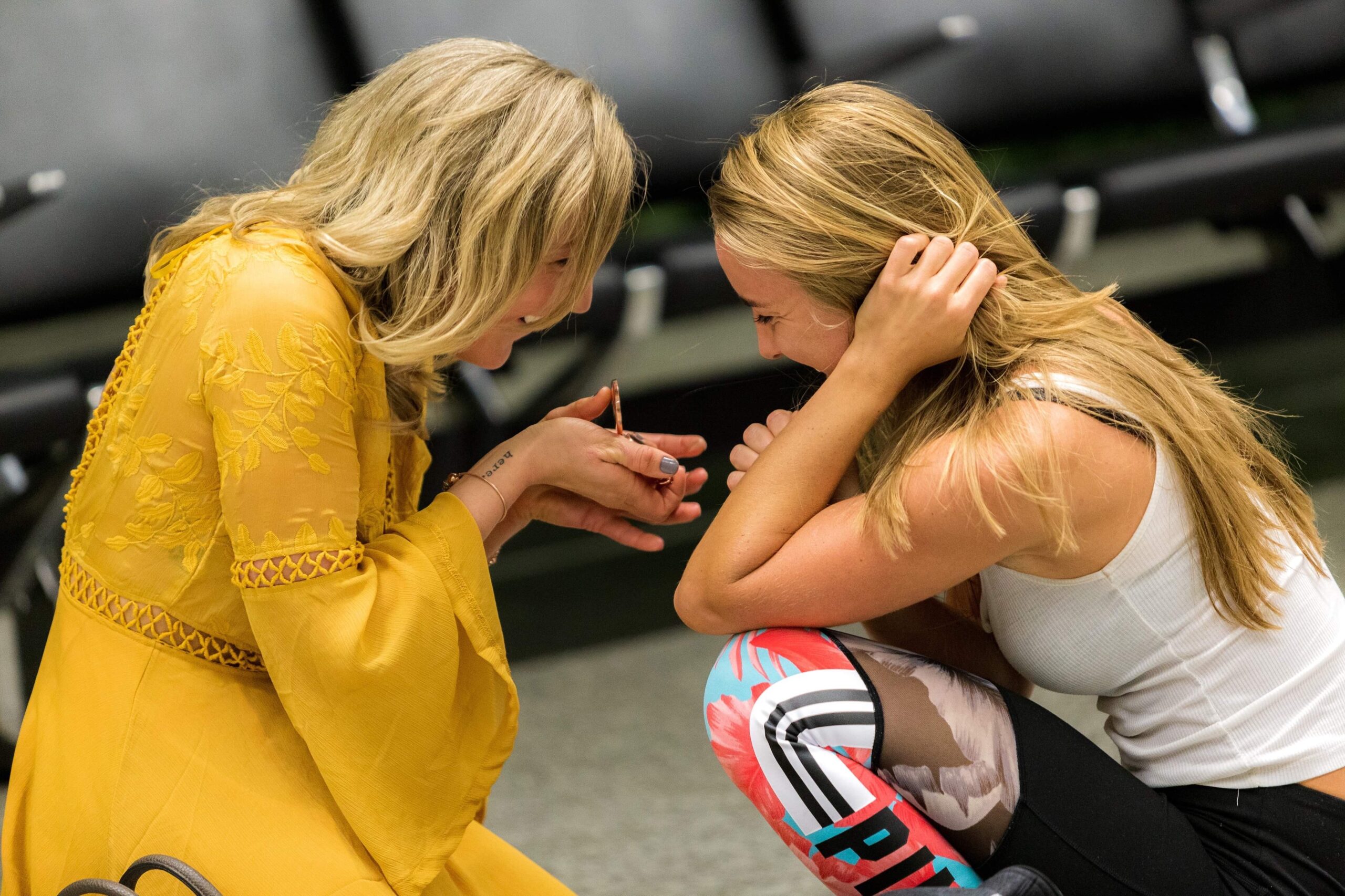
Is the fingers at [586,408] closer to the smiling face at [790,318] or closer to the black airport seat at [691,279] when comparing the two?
the smiling face at [790,318]

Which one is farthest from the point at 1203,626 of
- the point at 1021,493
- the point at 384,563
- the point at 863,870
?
the point at 384,563

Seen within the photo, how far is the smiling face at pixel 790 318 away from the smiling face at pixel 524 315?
13 cm

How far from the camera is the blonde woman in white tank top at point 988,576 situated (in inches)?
37.6

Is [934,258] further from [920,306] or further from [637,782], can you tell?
[637,782]

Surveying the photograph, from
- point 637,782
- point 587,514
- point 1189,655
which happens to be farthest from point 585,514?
point 637,782

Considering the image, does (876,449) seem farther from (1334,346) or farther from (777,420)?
(1334,346)

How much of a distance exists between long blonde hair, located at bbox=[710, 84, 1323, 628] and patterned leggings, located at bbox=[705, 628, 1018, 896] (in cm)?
12

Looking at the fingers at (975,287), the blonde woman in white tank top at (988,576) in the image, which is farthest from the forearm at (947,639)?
the fingers at (975,287)

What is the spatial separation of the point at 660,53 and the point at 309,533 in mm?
1709

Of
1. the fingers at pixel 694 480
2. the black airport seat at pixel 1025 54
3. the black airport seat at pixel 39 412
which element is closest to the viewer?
the fingers at pixel 694 480

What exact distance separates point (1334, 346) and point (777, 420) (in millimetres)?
2370

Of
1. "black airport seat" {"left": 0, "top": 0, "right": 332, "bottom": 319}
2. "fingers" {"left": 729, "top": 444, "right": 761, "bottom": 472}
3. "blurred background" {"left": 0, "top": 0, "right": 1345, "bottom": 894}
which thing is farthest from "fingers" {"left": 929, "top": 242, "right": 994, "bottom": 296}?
"black airport seat" {"left": 0, "top": 0, "right": 332, "bottom": 319}

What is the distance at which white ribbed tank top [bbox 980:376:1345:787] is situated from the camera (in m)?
0.99

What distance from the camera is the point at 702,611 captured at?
3.43 feet
